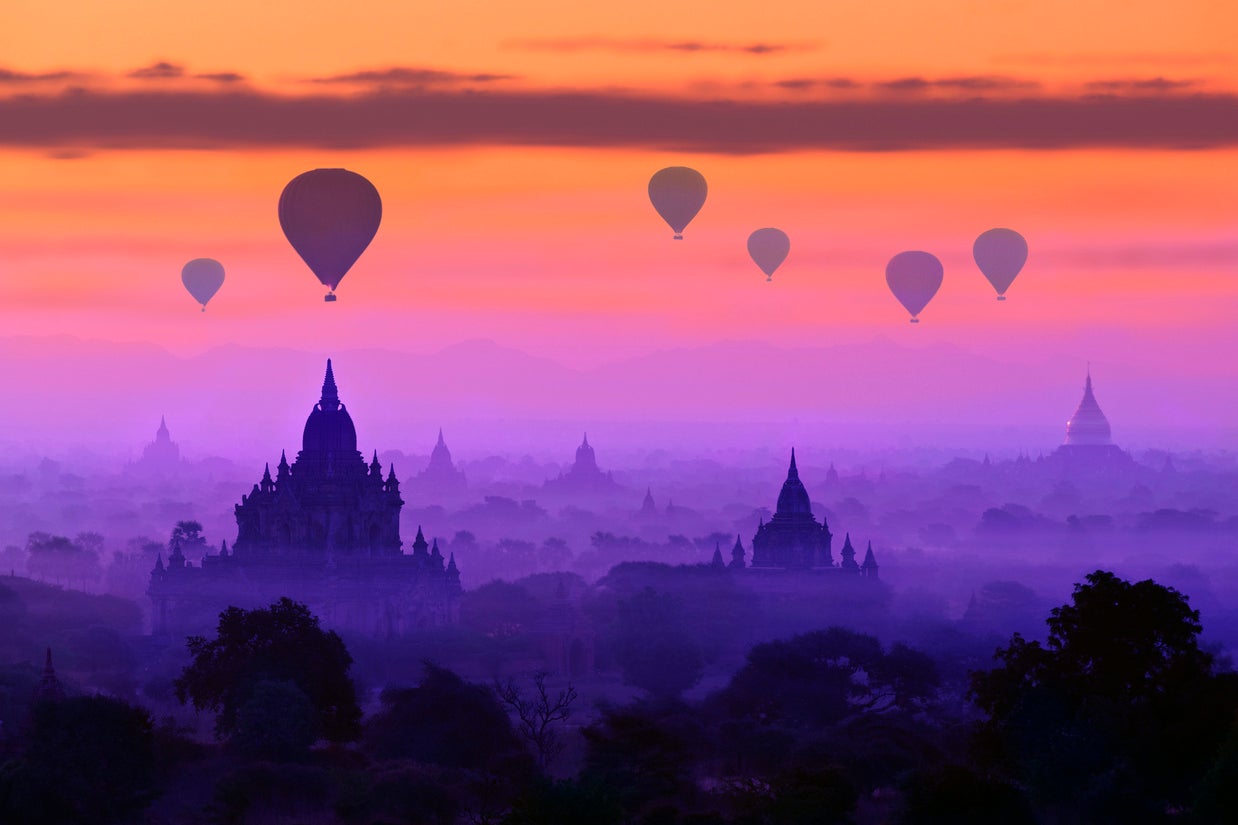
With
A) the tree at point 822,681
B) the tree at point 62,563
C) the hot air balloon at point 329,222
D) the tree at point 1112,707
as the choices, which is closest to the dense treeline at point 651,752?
the tree at point 1112,707

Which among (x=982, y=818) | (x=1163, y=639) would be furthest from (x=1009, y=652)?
(x=982, y=818)

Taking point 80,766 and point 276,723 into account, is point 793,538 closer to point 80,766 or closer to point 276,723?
point 276,723

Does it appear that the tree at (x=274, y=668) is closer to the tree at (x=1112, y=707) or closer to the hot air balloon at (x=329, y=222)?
the tree at (x=1112, y=707)

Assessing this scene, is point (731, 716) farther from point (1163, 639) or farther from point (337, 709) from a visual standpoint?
point (1163, 639)

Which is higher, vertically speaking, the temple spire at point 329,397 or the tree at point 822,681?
the temple spire at point 329,397

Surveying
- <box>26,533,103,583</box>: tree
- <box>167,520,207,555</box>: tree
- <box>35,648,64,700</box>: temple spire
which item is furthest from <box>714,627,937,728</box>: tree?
<box>26,533,103,583</box>: tree

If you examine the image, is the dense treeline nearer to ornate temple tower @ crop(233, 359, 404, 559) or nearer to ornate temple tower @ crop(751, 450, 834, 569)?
ornate temple tower @ crop(233, 359, 404, 559)
